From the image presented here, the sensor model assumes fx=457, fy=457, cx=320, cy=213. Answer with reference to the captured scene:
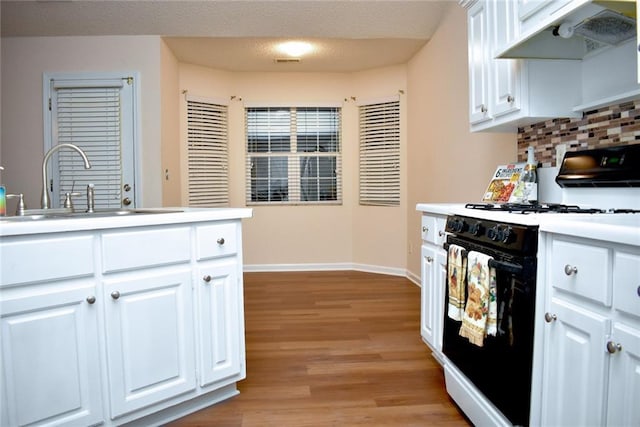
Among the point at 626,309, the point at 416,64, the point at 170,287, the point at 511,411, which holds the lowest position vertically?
the point at 511,411

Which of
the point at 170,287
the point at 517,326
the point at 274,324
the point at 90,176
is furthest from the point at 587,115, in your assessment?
the point at 90,176

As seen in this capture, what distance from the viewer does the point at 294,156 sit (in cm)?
575

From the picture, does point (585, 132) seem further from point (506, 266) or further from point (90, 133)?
point (90, 133)

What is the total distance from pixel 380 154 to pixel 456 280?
12.1 ft

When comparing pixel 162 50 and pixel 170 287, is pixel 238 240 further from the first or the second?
pixel 162 50

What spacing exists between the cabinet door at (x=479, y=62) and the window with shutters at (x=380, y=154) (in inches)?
102

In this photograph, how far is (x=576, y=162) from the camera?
2125 millimetres

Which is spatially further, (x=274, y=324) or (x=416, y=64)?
(x=416, y=64)

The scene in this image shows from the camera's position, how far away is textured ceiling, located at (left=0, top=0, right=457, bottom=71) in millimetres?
3809

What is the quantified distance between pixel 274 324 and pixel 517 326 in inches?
87.3

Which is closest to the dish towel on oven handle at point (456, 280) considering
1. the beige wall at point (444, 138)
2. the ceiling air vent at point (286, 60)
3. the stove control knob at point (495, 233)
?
the stove control knob at point (495, 233)

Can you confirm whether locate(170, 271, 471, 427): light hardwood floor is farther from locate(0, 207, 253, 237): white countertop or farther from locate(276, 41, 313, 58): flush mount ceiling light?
locate(276, 41, 313, 58): flush mount ceiling light

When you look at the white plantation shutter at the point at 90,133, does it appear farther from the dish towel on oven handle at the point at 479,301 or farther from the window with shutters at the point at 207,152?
the dish towel on oven handle at the point at 479,301

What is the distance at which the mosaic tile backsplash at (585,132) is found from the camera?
1.91 m
